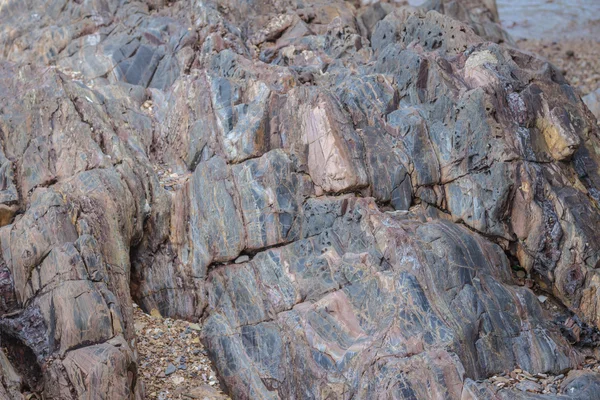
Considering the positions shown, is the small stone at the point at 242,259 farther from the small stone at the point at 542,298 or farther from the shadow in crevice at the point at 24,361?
the small stone at the point at 542,298

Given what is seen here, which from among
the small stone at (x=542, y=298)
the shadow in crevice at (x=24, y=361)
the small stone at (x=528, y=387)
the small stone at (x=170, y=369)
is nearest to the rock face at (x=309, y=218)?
the shadow in crevice at (x=24, y=361)

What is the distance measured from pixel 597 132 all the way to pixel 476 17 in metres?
7.76

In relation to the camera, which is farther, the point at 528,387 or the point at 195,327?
the point at 195,327

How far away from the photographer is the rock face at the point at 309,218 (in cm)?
1187

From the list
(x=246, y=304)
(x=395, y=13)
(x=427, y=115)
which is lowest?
(x=246, y=304)

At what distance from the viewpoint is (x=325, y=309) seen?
493 inches

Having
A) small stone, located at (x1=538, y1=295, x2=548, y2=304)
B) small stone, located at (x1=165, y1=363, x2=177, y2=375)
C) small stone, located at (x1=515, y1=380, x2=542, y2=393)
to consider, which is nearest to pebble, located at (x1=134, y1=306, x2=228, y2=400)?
small stone, located at (x1=165, y1=363, x2=177, y2=375)

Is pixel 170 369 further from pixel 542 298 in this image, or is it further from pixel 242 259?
pixel 542 298

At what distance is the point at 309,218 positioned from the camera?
45.2 feet

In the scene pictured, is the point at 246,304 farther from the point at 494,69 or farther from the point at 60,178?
the point at 494,69

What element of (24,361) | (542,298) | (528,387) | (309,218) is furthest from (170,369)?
(542,298)

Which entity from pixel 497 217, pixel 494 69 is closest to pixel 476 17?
pixel 494 69

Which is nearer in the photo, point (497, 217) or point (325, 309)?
point (325, 309)

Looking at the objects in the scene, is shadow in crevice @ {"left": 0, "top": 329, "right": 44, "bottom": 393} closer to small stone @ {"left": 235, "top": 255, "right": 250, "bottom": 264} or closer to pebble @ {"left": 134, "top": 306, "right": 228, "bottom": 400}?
pebble @ {"left": 134, "top": 306, "right": 228, "bottom": 400}
